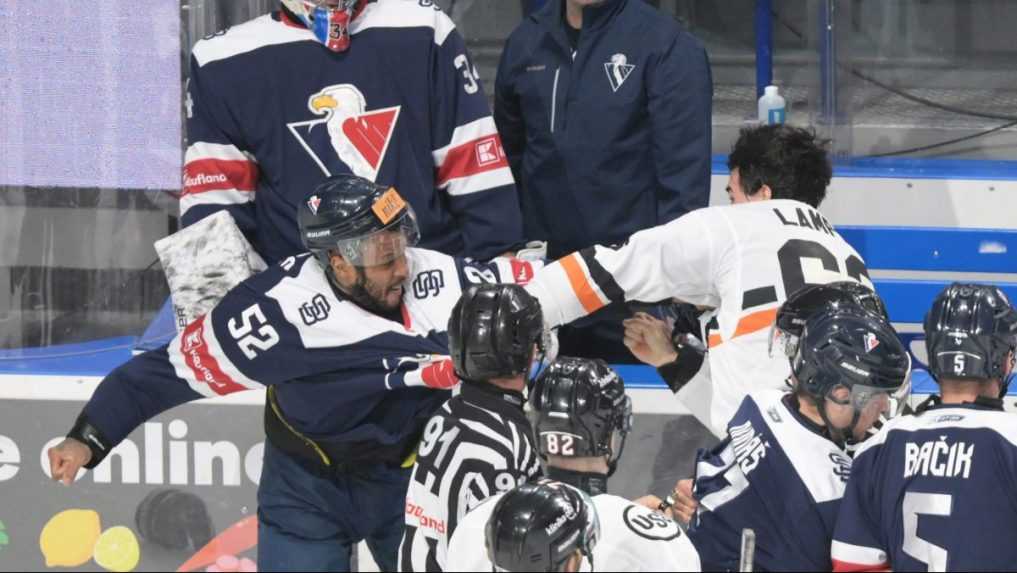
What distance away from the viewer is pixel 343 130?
388cm

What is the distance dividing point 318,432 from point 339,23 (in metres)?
0.88

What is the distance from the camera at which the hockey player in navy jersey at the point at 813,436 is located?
302 centimetres

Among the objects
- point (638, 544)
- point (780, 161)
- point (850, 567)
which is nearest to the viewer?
point (638, 544)

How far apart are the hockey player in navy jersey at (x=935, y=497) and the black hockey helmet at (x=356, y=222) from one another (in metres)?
0.97

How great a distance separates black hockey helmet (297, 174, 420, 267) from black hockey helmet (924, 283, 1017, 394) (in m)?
0.99

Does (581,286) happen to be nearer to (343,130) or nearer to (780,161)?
(780,161)

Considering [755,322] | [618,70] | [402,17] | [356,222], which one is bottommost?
[755,322]

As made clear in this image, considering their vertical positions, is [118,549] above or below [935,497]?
below

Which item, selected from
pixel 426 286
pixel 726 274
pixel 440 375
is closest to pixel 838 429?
pixel 726 274

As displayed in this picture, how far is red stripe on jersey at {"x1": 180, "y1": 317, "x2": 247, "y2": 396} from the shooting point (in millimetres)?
3617

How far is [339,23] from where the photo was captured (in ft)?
12.7

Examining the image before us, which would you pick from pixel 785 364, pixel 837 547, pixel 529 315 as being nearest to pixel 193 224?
pixel 529 315

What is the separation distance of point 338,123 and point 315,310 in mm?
514

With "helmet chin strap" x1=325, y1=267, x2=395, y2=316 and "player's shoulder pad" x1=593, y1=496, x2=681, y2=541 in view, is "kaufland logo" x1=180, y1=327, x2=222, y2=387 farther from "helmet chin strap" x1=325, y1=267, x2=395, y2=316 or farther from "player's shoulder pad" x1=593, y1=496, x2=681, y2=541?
"player's shoulder pad" x1=593, y1=496, x2=681, y2=541
